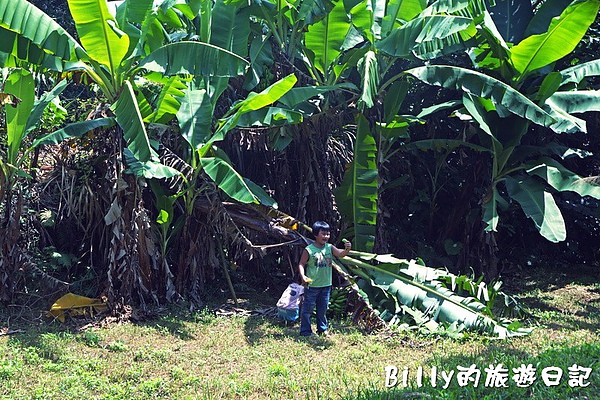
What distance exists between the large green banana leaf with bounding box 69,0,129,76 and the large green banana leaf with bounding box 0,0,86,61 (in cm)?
19

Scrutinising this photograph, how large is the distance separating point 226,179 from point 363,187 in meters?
1.66

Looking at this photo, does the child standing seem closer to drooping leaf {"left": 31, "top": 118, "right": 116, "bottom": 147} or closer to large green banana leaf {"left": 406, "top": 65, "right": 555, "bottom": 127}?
large green banana leaf {"left": 406, "top": 65, "right": 555, "bottom": 127}

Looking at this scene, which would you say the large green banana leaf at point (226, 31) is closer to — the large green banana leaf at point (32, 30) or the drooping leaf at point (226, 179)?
the drooping leaf at point (226, 179)

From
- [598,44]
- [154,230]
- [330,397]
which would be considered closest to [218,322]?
[154,230]

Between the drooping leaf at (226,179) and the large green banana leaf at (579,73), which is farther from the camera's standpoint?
the large green banana leaf at (579,73)

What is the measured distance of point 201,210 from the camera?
7.90 metres

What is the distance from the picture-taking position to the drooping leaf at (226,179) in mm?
6738

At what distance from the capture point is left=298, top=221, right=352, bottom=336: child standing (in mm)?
6535

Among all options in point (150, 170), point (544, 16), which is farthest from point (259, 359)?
point (544, 16)

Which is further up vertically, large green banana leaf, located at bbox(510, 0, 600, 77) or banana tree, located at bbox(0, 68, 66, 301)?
large green banana leaf, located at bbox(510, 0, 600, 77)

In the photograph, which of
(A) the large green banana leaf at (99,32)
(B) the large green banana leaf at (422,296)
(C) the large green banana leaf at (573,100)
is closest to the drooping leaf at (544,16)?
(C) the large green banana leaf at (573,100)

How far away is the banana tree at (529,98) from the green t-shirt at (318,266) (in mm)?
2292

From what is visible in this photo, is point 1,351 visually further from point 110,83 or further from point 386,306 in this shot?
point 386,306

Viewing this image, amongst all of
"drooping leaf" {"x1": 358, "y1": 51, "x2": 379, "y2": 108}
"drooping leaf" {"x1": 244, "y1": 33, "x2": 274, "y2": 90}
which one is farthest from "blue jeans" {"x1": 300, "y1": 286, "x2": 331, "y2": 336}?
"drooping leaf" {"x1": 244, "y1": 33, "x2": 274, "y2": 90}
